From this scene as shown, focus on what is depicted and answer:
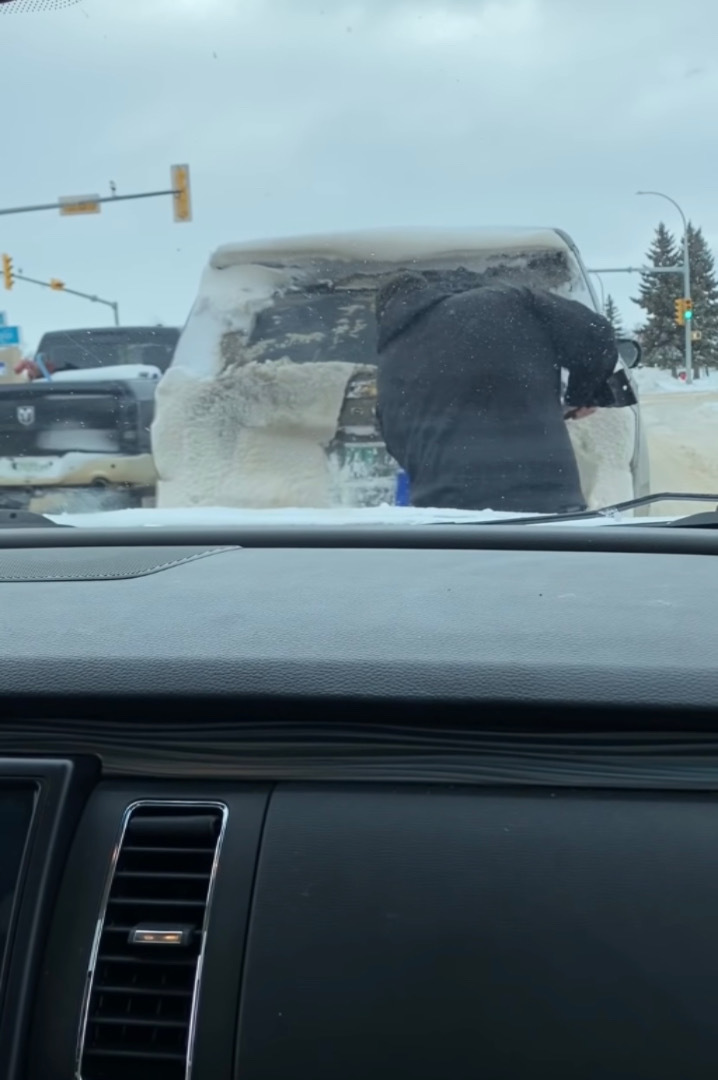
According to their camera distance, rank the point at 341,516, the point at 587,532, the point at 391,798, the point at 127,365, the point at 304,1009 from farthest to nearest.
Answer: the point at 127,365
the point at 341,516
the point at 587,532
the point at 391,798
the point at 304,1009

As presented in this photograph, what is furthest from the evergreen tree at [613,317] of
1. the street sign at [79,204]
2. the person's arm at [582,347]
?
the street sign at [79,204]

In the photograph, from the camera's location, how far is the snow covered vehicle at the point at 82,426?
4.02 m

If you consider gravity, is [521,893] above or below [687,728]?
below

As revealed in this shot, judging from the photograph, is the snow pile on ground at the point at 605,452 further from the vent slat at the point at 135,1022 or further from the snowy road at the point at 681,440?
the vent slat at the point at 135,1022

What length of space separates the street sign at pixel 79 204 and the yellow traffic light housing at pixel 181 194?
24 cm

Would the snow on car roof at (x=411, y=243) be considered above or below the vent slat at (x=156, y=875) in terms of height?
above

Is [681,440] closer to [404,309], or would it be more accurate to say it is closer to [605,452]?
[605,452]

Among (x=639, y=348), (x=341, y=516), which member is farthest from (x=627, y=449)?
(x=341, y=516)

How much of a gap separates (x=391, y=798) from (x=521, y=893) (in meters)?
0.22

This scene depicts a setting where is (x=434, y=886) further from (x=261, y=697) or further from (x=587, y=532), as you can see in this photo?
(x=587, y=532)

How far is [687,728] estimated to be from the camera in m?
1.74

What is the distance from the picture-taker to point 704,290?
3.36 metres

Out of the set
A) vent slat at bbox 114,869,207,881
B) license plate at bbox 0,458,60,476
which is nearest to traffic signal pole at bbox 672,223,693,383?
license plate at bbox 0,458,60,476

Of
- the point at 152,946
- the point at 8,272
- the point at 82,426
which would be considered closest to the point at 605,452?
the point at 82,426
